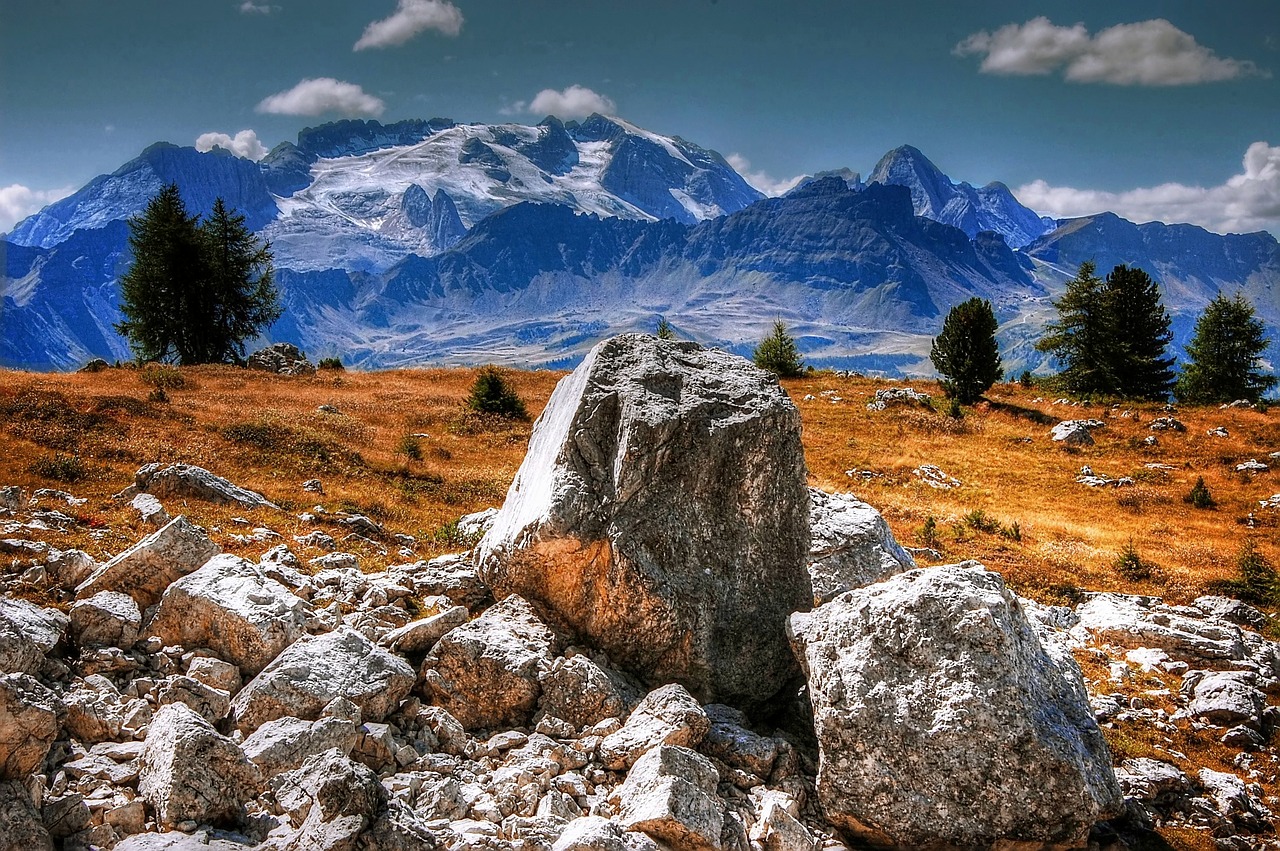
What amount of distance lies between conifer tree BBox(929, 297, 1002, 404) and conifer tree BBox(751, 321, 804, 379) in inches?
567

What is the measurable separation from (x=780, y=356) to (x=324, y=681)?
63205 millimetres

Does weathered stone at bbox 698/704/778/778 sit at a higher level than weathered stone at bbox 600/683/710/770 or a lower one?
lower

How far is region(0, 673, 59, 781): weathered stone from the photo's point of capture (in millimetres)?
6938

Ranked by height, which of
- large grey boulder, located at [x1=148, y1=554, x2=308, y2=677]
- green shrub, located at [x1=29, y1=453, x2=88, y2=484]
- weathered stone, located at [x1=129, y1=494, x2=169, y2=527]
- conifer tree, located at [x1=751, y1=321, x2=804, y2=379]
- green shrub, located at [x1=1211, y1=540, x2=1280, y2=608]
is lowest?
green shrub, located at [x1=1211, y1=540, x2=1280, y2=608]

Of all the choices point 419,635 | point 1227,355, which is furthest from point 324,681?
point 1227,355

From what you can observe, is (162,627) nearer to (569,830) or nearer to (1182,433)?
(569,830)

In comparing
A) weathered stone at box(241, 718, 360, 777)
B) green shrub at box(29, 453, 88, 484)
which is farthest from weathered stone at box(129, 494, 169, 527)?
weathered stone at box(241, 718, 360, 777)

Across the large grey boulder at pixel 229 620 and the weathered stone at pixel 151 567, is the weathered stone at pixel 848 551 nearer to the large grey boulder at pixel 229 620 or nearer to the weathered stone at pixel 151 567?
the large grey boulder at pixel 229 620

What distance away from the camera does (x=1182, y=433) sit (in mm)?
44875

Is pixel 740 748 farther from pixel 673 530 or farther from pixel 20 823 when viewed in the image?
pixel 20 823

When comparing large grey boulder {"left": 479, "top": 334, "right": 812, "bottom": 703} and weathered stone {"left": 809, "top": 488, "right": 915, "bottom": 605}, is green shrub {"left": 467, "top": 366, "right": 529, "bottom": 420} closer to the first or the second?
weathered stone {"left": 809, "top": 488, "right": 915, "bottom": 605}

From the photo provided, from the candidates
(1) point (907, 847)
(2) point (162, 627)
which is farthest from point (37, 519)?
(1) point (907, 847)

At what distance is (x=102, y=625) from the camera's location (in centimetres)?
972

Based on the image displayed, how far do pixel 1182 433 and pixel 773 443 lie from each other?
1775 inches
